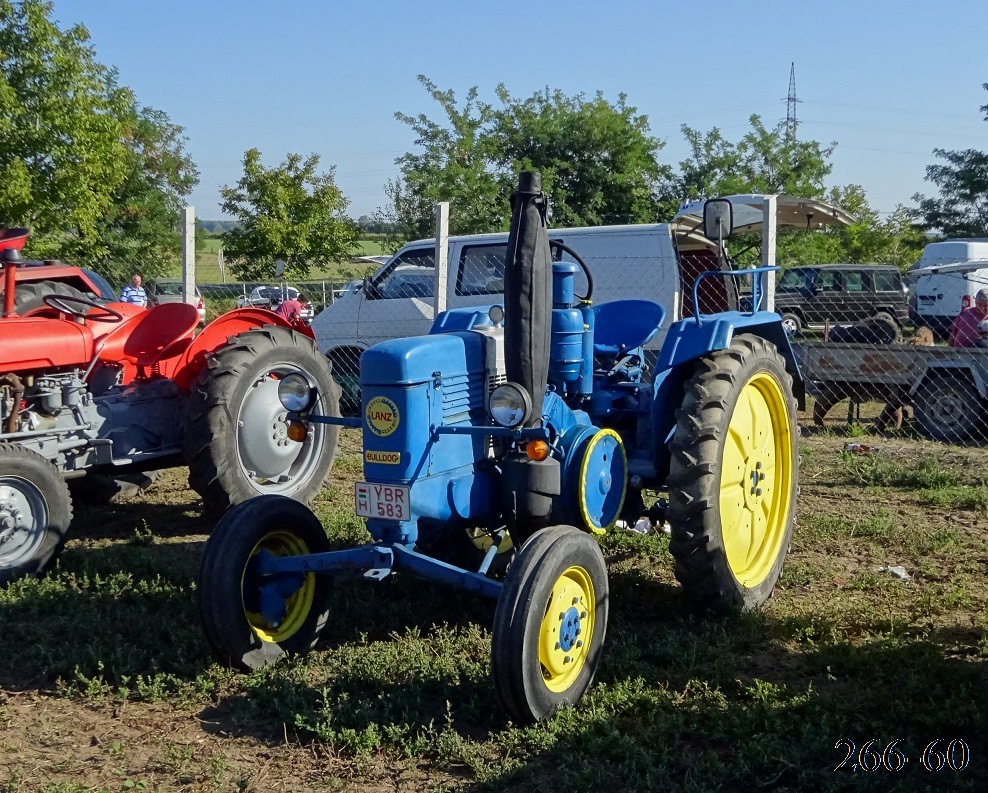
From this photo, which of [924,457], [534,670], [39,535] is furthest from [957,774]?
[924,457]

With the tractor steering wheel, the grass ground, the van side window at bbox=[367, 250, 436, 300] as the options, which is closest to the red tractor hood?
the tractor steering wheel

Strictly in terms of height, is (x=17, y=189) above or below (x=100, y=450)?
above

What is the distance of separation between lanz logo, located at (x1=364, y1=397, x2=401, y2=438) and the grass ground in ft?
2.97

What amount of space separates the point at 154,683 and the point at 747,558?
8.54 feet

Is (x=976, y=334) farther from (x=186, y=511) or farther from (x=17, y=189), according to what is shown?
(x=17, y=189)

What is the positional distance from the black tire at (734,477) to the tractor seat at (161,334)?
3.22 m

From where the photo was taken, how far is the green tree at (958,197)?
1103 inches

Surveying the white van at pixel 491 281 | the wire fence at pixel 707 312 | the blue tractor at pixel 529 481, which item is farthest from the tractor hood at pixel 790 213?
the blue tractor at pixel 529 481

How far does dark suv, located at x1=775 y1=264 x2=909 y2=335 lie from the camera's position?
19.2m

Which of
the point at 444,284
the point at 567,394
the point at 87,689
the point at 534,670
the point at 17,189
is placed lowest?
the point at 87,689

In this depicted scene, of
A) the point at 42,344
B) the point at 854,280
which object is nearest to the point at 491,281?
the point at 42,344

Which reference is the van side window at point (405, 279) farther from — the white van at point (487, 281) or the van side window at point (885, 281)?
the van side window at point (885, 281)

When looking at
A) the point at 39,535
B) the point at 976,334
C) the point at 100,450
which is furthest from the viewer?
the point at 976,334

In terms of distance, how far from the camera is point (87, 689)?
3.72 m
